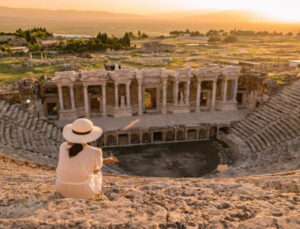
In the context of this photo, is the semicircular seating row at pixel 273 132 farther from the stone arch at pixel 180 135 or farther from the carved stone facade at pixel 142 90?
the carved stone facade at pixel 142 90

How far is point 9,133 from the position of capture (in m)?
16.6

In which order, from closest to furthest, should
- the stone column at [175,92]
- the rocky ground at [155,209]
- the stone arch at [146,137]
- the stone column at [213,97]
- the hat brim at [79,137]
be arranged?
the rocky ground at [155,209] → the hat brim at [79,137] → the stone arch at [146,137] → the stone column at [175,92] → the stone column at [213,97]

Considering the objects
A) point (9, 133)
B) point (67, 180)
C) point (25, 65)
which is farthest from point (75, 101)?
point (25, 65)

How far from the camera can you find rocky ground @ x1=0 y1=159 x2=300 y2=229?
3633 mm

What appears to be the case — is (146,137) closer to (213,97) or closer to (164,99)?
(164,99)

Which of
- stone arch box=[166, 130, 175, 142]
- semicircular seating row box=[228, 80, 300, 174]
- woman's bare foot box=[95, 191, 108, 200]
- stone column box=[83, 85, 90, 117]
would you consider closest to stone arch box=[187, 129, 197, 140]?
stone arch box=[166, 130, 175, 142]

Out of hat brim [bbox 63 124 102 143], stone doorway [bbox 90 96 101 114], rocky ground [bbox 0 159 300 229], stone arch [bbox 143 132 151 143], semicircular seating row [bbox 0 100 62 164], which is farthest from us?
stone doorway [bbox 90 96 101 114]

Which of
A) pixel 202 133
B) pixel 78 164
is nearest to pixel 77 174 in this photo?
pixel 78 164

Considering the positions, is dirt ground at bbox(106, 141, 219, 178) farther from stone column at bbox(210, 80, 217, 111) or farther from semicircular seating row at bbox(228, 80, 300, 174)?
stone column at bbox(210, 80, 217, 111)

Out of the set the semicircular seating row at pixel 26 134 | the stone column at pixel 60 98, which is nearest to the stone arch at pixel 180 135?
the semicircular seating row at pixel 26 134

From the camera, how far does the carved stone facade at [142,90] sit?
2275 cm

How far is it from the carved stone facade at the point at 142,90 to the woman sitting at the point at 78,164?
17887mm

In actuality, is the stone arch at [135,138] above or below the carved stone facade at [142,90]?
below

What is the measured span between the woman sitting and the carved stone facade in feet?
58.7
